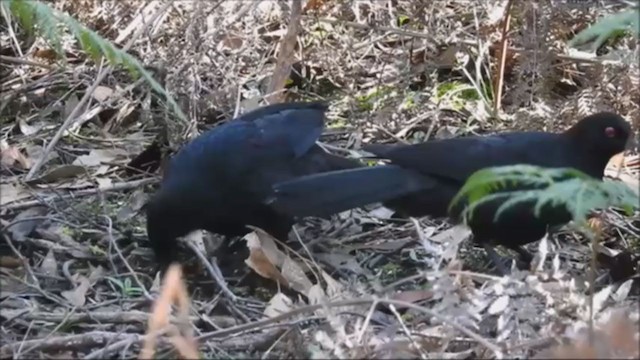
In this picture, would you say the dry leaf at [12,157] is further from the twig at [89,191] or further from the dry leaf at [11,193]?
the twig at [89,191]

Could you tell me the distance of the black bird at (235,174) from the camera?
461 cm

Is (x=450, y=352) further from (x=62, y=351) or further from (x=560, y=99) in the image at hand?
(x=560, y=99)

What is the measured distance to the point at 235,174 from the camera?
4.79 metres

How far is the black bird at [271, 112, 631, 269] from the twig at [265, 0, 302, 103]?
1.08 meters

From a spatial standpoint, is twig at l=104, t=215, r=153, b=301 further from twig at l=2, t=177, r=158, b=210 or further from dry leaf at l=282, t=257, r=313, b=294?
dry leaf at l=282, t=257, r=313, b=294

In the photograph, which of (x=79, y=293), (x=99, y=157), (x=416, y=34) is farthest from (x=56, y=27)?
(x=416, y=34)

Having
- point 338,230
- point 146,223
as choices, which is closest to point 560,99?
point 338,230

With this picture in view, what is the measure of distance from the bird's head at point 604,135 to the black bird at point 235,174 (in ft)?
3.20

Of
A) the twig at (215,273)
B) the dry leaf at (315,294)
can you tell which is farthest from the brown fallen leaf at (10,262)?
the dry leaf at (315,294)

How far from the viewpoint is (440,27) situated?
250 inches

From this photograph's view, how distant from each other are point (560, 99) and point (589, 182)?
3.30 m

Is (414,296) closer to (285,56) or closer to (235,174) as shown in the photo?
(235,174)

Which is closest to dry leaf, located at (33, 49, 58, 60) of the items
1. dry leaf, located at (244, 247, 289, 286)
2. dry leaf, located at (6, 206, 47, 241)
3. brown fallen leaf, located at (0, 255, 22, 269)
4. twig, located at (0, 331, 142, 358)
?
dry leaf, located at (6, 206, 47, 241)

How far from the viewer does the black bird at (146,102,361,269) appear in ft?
15.1
